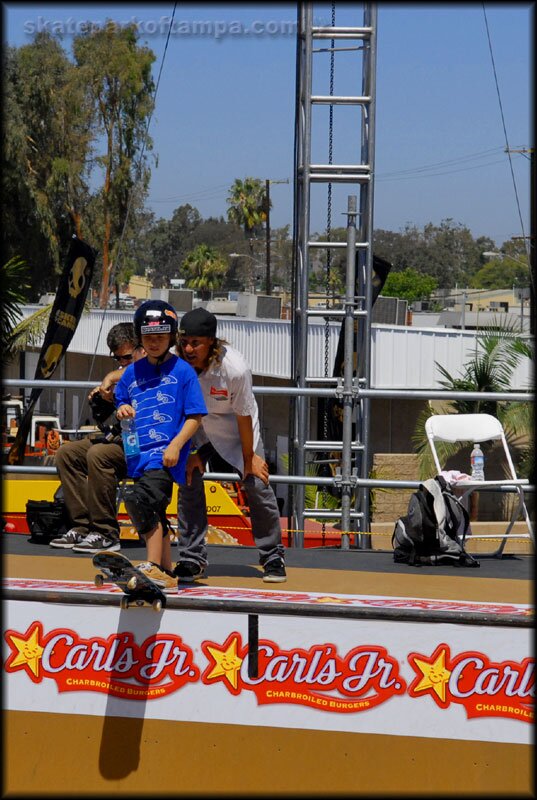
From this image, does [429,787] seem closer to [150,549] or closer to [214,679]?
[214,679]

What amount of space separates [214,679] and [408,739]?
2.80 ft

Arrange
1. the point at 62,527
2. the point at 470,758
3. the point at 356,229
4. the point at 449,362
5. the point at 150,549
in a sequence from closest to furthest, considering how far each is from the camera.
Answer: the point at 470,758 → the point at 150,549 → the point at 62,527 → the point at 356,229 → the point at 449,362

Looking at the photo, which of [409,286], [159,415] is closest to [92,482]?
[159,415]

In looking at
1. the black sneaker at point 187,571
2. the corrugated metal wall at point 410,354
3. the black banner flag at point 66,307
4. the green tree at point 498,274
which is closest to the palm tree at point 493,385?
the corrugated metal wall at point 410,354

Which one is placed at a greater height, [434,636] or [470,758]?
[434,636]

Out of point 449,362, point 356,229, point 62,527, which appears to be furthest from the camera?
point 449,362

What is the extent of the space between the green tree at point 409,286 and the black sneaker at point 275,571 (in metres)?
85.0

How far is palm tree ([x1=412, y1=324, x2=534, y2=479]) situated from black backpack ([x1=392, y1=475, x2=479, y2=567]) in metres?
16.2

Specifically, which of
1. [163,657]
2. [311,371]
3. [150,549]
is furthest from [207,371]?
[311,371]

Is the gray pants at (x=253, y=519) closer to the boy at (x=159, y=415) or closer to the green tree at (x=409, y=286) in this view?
the boy at (x=159, y=415)

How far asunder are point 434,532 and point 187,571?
151cm

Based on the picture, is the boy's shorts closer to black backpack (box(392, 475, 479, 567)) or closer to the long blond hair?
the long blond hair

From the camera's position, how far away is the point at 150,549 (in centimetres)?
489

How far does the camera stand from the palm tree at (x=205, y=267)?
84500 millimetres
